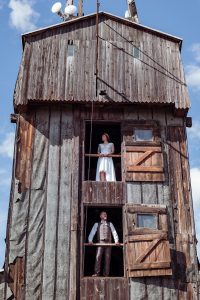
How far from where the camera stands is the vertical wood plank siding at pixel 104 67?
16578 millimetres

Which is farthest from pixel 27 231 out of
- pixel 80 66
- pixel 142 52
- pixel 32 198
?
pixel 142 52

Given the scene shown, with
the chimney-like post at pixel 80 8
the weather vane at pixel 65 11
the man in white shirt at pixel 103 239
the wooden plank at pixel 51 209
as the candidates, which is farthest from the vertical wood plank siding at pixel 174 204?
the chimney-like post at pixel 80 8

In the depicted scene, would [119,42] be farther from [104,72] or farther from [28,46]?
[28,46]

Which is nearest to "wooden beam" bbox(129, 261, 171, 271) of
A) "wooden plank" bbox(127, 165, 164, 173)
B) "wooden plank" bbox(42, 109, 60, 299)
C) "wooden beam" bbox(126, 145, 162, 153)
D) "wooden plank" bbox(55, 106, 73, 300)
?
"wooden plank" bbox(55, 106, 73, 300)

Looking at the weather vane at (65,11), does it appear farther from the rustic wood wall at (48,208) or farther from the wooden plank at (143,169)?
the wooden plank at (143,169)

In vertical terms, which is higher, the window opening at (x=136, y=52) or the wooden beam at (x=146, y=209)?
the window opening at (x=136, y=52)

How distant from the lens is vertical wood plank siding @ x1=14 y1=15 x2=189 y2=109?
1658 centimetres

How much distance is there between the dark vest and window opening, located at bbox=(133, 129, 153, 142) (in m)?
3.05

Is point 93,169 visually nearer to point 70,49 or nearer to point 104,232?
point 104,232

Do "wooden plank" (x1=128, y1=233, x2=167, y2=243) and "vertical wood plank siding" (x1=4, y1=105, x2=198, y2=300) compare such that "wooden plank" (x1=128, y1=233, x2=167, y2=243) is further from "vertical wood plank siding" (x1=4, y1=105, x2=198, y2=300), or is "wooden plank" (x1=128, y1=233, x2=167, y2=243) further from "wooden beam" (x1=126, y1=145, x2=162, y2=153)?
"wooden beam" (x1=126, y1=145, x2=162, y2=153)

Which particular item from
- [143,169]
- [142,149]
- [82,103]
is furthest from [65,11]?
[143,169]

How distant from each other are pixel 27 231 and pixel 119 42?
7550 millimetres

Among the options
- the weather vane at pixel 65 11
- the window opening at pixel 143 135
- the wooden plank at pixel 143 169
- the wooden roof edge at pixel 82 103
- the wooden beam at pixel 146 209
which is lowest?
the wooden beam at pixel 146 209

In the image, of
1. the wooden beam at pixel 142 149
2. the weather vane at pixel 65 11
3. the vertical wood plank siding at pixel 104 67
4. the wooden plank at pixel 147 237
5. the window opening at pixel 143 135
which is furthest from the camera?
the weather vane at pixel 65 11
